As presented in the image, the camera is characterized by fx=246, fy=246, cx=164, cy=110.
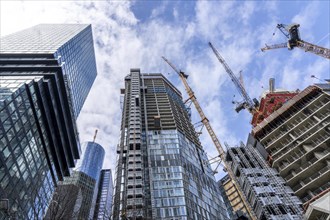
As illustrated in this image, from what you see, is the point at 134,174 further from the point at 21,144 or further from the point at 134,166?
the point at 21,144

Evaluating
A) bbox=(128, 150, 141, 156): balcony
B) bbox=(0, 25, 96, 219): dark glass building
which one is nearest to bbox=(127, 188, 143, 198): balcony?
bbox=(128, 150, 141, 156): balcony

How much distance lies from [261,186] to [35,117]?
49.4m

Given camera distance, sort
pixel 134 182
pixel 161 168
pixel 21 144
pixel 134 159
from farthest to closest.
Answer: pixel 134 159, pixel 161 168, pixel 134 182, pixel 21 144

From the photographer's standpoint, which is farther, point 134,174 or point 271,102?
point 271,102

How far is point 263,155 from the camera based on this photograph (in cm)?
5709

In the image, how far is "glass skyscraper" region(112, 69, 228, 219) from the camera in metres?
51.5

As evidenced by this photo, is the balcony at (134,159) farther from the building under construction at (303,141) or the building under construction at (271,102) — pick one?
the building under construction at (271,102)

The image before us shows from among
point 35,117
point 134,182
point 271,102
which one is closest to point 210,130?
point 271,102

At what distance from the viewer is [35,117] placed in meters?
54.0

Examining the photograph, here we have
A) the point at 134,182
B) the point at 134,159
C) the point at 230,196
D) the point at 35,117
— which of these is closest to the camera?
the point at 35,117

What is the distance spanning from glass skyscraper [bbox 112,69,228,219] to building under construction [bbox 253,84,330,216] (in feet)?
60.7

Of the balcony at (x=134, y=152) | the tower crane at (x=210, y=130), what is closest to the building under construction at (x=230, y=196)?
the tower crane at (x=210, y=130)

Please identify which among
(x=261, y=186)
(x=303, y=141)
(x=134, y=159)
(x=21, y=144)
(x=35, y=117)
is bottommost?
(x=261, y=186)

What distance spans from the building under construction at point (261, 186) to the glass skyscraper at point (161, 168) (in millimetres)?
9976
